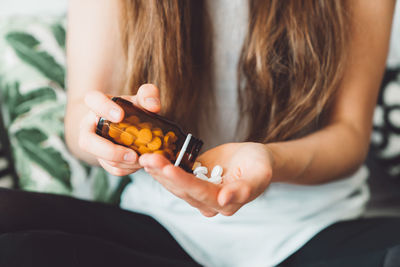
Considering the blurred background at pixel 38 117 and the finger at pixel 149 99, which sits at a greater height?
the finger at pixel 149 99

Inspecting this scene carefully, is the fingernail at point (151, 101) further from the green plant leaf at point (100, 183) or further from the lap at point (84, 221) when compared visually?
the green plant leaf at point (100, 183)

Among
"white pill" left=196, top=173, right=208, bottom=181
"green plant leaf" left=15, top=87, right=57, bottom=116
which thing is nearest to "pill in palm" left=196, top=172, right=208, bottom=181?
"white pill" left=196, top=173, right=208, bottom=181

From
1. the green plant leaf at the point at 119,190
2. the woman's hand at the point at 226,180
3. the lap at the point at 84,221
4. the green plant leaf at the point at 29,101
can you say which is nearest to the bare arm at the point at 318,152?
the woman's hand at the point at 226,180

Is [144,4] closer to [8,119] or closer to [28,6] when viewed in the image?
[8,119]

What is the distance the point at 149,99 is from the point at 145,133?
0.04 metres

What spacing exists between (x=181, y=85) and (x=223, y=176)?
0.84 feet

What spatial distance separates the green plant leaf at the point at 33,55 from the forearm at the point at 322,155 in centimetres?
63

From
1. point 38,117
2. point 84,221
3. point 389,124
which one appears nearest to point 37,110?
point 38,117

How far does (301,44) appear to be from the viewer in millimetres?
663

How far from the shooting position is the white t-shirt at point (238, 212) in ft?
2.18

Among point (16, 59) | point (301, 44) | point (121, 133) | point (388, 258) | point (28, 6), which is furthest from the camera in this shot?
point (28, 6)

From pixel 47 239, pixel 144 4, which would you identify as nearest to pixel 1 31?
pixel 144 4

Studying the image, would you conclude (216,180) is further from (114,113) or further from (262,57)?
(262,57)

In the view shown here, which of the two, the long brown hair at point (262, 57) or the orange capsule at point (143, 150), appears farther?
the long brown hair at point (262, 57)
